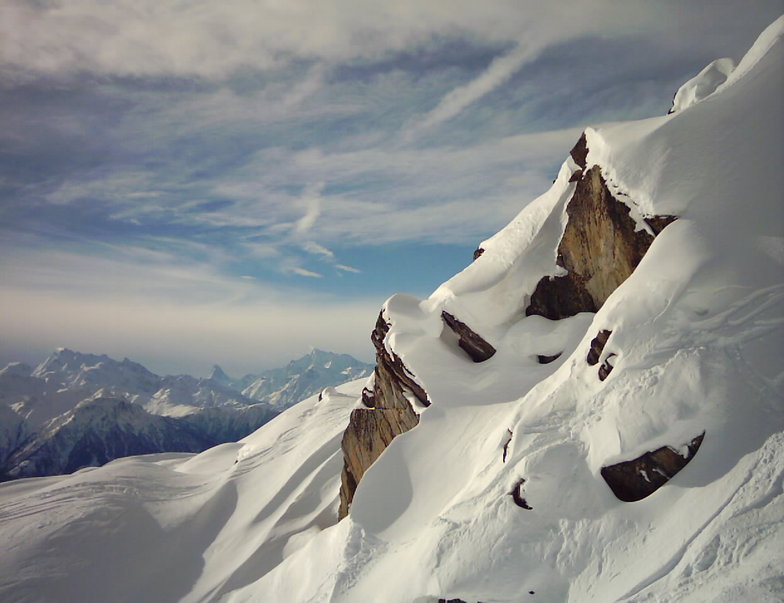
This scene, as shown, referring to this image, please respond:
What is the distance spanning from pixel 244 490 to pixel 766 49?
153 ft

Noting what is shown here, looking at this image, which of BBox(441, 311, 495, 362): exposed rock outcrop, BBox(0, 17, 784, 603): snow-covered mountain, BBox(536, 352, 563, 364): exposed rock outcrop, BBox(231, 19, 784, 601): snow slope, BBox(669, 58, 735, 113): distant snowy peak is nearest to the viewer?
BBox(231, 19, 784, 601): snow slope

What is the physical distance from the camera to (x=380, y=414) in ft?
84.0

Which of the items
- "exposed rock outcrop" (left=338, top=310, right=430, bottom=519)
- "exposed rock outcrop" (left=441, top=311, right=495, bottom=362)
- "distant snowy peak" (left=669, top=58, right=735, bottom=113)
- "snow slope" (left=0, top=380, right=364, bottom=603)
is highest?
"distant snowy peak" (left=669, top=58, right=735, bottom=113)

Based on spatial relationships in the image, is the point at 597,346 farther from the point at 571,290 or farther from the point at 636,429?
the point at 571,290

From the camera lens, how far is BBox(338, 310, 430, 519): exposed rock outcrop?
23.9 m

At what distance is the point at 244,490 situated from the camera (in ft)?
138

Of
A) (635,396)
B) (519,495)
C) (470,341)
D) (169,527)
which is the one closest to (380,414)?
(470,341)

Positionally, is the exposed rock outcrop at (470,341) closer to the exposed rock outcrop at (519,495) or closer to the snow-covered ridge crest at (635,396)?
the snow-covered ridge crest at (635,396)

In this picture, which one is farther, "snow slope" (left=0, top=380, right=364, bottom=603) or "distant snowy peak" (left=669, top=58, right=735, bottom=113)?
"snow slope" (left=0, top=380, right=364, bottom=603)

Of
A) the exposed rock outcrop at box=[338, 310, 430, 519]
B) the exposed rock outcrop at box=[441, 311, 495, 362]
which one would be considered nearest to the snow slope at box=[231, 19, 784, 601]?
the exposed rock outcrop at box=[441, 311, 495, 362]

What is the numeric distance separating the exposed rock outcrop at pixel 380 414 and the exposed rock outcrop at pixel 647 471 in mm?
10405

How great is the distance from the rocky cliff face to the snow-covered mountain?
0.11m

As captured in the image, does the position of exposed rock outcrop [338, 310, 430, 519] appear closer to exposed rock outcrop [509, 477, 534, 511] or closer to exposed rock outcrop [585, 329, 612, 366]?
exposed rock outcrop [509, 477, 534, 511]

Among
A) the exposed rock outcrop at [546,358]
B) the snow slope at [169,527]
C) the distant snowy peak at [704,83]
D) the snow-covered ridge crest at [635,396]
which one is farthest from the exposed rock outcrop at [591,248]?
the snow slope at [169,527]
